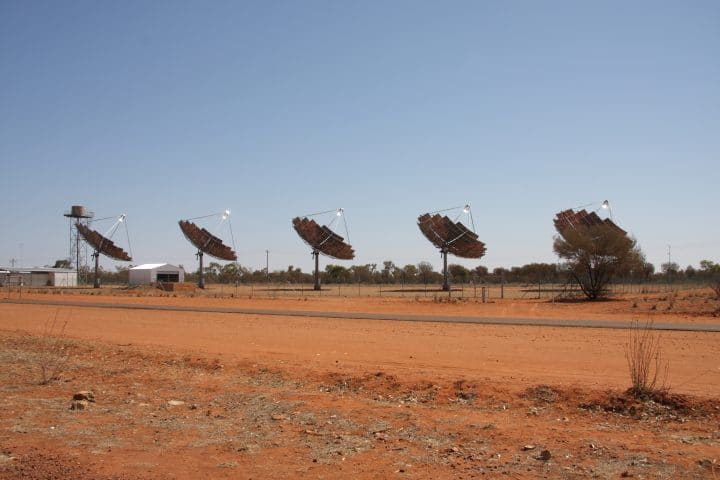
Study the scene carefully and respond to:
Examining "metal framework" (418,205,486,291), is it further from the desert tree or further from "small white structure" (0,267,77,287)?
"small white structure" (0,267,77,287)

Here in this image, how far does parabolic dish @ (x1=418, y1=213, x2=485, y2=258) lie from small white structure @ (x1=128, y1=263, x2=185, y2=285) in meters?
42.2

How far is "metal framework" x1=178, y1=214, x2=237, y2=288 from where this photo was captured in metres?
88.9

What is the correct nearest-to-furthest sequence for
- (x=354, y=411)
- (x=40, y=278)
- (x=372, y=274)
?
1. (x=354, y=411)
2. (x=40, y=278)
3. (x=372, y=274)

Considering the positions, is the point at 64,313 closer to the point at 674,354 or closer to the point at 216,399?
the point at 216,399

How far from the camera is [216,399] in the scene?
1149cm

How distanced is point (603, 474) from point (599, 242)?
1852 inches

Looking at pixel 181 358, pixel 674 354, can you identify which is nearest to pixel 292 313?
pixel 181 358

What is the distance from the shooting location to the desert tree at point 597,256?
5003 cm

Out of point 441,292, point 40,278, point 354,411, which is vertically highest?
point 40,278

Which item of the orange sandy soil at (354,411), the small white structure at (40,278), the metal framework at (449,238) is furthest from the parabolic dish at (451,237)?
the small white structure at (40,278)

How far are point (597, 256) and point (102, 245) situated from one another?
7612 cm

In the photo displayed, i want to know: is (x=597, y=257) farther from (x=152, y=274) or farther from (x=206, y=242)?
(x=152, y=274)

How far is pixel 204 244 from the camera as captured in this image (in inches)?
3573

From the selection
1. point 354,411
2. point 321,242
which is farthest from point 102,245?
point 354,411
